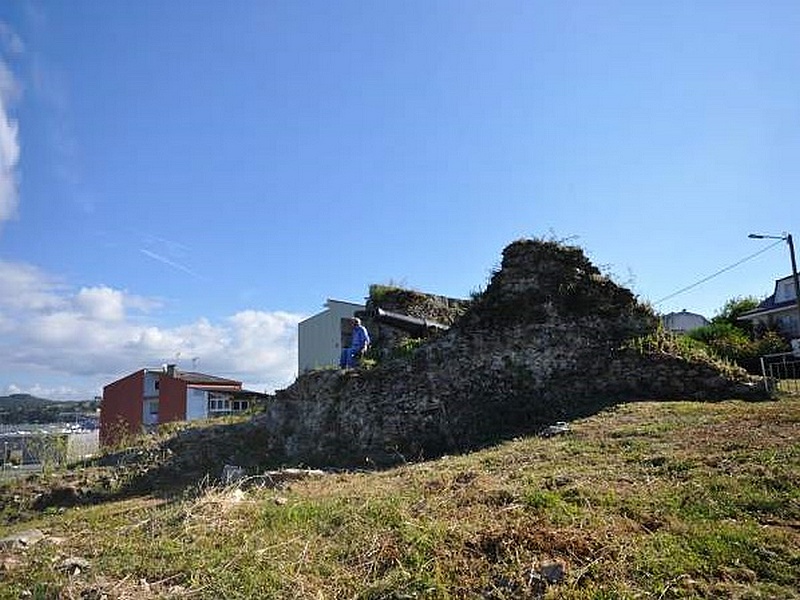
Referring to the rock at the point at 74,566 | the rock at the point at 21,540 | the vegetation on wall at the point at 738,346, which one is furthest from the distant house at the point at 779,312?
the rock at the point at 74,566

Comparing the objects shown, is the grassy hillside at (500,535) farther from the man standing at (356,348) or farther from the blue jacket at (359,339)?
the blue jacket at (359,339)

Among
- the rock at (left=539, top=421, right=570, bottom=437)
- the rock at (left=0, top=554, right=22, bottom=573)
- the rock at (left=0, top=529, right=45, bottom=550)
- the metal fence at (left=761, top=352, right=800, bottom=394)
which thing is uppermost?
the metal fence at (left=761, top=352, right=800, bottom=394)

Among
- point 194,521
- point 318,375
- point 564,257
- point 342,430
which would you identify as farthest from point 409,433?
point 194,521

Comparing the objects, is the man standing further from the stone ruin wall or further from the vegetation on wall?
the vegetation on wall

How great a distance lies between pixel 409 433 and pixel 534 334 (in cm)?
308

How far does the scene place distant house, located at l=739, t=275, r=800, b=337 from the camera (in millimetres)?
31750

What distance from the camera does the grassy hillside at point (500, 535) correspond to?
407cm

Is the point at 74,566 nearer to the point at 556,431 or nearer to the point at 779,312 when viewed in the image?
the point at 556,431

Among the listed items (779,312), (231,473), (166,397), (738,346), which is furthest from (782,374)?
(166,397)

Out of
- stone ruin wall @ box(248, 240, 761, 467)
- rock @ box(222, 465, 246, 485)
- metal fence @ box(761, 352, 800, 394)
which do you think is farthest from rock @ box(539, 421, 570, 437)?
rock @ box(222, 465, 246, 485)

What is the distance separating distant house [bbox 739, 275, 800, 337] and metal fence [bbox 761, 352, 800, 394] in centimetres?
1937

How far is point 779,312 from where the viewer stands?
108ft

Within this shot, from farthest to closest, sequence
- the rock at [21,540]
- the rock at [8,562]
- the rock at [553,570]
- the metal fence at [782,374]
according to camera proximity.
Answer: the metal fence at [782,374] → the rock at [21,540] → the rock at [8,562] → the rock at [553,570]

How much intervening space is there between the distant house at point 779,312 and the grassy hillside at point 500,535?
2881 cm
